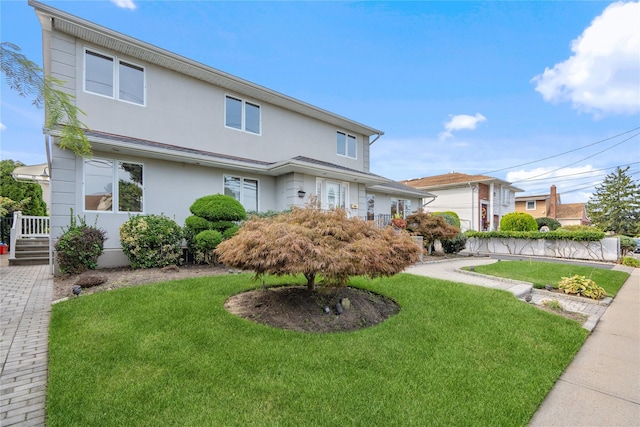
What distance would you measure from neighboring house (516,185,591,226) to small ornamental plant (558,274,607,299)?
3548 cm

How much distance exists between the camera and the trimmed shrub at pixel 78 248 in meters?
7.07

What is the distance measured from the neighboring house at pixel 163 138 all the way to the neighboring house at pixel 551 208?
113 ft

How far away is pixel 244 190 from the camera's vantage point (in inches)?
456

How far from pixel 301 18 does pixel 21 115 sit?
A: 9.74m

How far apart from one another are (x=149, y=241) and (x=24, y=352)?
4.81 meters

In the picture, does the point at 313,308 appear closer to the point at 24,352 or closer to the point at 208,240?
the point at 24,352

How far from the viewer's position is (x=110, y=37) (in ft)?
27.9

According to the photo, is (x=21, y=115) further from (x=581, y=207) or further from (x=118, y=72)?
(x=581, y=207)

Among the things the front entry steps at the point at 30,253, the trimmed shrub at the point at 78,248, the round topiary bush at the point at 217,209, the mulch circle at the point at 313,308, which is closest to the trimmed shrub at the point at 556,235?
the mulch circle at the point at 313,308

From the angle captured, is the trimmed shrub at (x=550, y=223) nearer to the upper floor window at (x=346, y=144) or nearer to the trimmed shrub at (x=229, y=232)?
the upper floor window at (x=346, y=144)

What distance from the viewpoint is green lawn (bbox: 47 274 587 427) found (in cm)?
238

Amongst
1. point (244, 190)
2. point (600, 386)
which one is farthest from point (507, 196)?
point (600, 386)

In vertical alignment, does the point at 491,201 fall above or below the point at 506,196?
below

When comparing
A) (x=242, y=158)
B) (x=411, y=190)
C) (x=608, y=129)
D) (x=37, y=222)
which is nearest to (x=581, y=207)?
(x=608, y=129)
